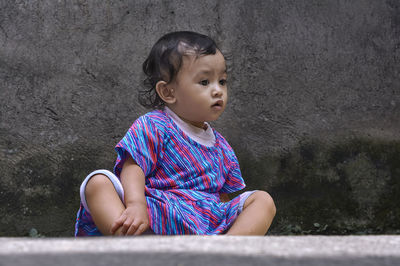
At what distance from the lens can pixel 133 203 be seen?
1.86 m

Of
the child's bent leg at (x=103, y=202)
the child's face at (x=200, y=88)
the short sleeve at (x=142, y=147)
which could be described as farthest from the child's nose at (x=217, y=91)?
the child's bent leg at (x=103, y=202)

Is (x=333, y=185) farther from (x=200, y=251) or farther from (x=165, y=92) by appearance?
(x=200, y=251)

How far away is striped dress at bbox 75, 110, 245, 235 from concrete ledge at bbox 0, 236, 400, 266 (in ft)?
2.42

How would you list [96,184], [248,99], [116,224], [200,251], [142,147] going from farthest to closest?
[248,99] → [142,147] → [96,184] → [116,224] → [200,251]

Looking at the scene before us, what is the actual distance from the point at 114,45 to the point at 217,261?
2085 millimetres

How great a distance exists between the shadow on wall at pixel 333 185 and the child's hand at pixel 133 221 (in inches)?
45.6

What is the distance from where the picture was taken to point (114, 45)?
288cm

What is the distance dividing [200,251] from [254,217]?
37.8 inches

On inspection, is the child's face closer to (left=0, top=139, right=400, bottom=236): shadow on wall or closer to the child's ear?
the child's ear

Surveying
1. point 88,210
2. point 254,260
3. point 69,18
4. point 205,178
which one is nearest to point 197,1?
point 69,18

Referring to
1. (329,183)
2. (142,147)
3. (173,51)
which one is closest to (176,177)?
(142,147)

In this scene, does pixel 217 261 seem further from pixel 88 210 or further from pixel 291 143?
pixel 291 143

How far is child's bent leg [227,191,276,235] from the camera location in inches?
76.9

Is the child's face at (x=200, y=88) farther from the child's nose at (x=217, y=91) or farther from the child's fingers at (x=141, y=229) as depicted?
the child's fingers at (x=141, y=229)
